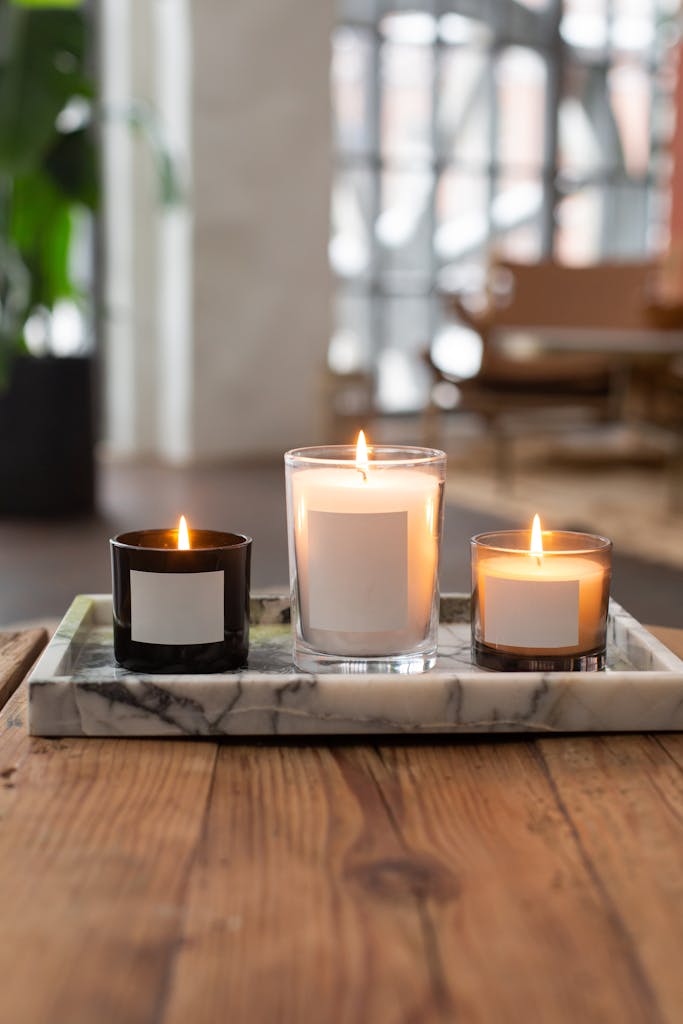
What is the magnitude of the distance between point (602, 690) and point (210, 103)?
4.84m

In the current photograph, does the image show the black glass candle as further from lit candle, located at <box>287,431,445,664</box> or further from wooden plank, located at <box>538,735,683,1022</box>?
wooden plank, located at <box>538,735,683,1022</box>

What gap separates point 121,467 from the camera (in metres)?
5.19

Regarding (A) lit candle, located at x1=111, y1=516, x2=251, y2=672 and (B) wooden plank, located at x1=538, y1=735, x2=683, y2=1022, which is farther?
(A) lit candle, located at x1=111, y1=516, x2=251, y2=672

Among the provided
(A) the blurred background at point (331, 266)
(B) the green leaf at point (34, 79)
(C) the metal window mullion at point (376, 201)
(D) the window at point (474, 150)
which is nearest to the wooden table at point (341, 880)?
(A) the blurred background at point (331, 266)

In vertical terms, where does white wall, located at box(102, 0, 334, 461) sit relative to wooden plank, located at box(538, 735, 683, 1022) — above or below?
above

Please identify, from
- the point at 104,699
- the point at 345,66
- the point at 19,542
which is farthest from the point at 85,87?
the point at 104,699

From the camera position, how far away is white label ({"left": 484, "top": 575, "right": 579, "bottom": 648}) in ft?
2.36

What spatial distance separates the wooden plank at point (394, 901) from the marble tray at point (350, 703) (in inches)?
0.9

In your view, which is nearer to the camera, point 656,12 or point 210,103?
point 210,103

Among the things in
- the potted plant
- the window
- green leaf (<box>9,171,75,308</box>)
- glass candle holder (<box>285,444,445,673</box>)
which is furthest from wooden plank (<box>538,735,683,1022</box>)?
the window

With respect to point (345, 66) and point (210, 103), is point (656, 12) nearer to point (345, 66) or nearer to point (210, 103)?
point (345, 66)

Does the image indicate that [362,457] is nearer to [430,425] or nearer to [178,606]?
[178,606]

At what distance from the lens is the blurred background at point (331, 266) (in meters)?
3.72

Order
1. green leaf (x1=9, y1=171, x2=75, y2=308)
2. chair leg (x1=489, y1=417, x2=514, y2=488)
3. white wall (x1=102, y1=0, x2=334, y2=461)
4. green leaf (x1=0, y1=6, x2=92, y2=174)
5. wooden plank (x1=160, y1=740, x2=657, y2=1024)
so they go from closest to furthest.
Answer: wooden plank (x1=160, y1=740, x2=657, y2=1024) < green leaf (x1=0, y1=6, x2=92, y2=174) < green leaf (x1=9, y1=171, x2=75, y2=308) < chair leg (x1=489, y1=417, x2=514, y2=488) < white wall (x1=102, y1=0, x2=334, y2=461)
